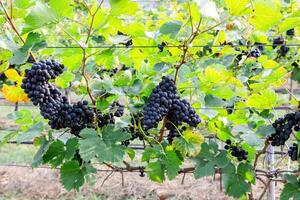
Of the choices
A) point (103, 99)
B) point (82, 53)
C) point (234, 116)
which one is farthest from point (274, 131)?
point (82, 53)

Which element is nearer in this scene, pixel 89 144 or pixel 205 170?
pixel 89 144

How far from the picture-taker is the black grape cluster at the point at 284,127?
1.72 metres

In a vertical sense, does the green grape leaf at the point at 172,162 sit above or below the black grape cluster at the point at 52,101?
below

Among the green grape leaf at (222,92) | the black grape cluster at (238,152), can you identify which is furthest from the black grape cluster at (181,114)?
the black grape cluster at (238,152)

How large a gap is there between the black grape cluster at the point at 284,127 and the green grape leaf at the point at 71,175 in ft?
2.49

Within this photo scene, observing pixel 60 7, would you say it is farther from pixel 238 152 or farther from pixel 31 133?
pixel 238 152

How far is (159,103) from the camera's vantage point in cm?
163

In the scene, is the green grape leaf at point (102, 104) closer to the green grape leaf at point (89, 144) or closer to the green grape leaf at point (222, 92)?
the green grape leaf at point (89, 144)

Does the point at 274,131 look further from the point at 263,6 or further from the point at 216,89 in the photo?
the point at 263,6

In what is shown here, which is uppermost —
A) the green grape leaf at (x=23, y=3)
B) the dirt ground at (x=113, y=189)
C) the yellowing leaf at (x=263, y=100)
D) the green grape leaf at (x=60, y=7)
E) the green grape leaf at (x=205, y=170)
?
the green grape leaf at (x=23, y=3)

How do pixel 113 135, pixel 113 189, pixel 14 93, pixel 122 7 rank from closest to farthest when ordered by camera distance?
pixel 122 7, pixel 113 135, pixel 14 93, pixel 113 189

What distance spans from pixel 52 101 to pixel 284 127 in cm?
86

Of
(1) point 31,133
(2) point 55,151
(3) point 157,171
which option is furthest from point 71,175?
(3) point 157,171

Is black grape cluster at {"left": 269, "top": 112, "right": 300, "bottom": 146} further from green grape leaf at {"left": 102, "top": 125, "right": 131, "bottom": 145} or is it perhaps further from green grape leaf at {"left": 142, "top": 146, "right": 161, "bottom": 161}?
green grape leaf at {"left": 102, "top": 125, "right": 131, "bottom": 145}
